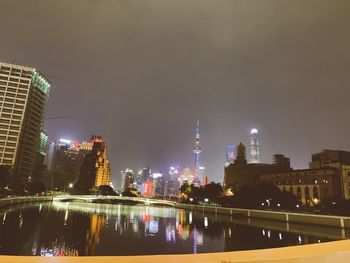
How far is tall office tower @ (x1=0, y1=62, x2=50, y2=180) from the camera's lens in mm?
152250

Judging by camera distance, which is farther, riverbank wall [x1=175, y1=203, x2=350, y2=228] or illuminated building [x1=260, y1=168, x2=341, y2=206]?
illuminated building [x1=260, y1=168, x2=341, y2=206]

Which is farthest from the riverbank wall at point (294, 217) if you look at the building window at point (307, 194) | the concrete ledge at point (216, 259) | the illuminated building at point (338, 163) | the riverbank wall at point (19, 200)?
the riverbank wall at point (19, 200)

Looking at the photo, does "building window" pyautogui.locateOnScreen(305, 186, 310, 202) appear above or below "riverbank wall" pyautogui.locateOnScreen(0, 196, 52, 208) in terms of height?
above

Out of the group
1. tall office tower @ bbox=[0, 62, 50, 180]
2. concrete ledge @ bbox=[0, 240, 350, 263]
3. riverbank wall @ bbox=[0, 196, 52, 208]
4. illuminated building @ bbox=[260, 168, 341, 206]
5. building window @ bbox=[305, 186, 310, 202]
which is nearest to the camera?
concrete ledge @ bbox=[0, 240, 350, 263]

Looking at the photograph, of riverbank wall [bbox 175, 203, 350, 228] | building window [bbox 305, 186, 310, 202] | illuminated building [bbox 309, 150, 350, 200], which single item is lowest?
riverbank wall [bbox 175, 203, 350, 228]

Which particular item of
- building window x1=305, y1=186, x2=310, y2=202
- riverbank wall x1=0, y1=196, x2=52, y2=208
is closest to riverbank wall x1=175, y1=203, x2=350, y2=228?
building window x1=305, y1=186, x2=310, y2=202

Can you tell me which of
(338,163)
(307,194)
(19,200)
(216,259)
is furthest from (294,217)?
(19,200)

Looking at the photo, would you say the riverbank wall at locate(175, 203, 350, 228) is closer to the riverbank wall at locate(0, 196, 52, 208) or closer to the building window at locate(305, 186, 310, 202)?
the building window at locate(305, 186, 310, 202)

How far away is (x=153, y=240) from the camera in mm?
40250

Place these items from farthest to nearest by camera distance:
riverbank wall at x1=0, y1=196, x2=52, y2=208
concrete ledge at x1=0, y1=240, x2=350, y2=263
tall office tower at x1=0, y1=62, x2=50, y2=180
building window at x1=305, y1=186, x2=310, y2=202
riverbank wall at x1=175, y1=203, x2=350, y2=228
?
1. tall office tower at x1=0, y1=62, x2=50, y2=180
2. building window at x1=305, y1=186, x2=310, y2=202
3. riverbank wall at x1=0, y1=196, x2=52, y2=208
4. riverbank wall at x1=175, y1=203, x2=350, y2=228
5. concrete ledge at x1=0, y1=240, x2=350, y2=263

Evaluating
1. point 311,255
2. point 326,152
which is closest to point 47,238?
point 311,255

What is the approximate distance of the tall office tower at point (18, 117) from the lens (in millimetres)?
152250

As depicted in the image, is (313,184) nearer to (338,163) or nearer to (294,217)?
(338,163)

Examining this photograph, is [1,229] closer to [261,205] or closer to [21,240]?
[21,240]
